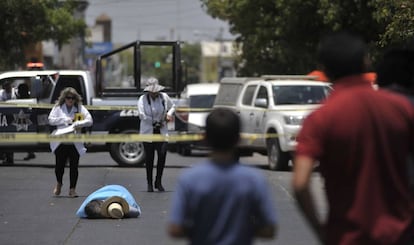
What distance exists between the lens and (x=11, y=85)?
18.5 meters

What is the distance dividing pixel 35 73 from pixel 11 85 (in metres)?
0.59

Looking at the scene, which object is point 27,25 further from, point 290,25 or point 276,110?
point 276,110

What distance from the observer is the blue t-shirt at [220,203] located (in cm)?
421

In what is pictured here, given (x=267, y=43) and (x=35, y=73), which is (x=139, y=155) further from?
(x=267, y=43)

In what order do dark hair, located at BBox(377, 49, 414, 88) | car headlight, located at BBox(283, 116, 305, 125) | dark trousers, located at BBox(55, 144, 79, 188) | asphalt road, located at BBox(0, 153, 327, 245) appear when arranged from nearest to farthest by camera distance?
1. dark hair, located at BBox(377, 49, 414, 88)
2. asphalt road, located at BBox(0, 153, 327, 245)
3. dark trousers, located at BBox(55, 144, 79, 188)
4. car headlight, located at BBox(283, 116, 305, 125)

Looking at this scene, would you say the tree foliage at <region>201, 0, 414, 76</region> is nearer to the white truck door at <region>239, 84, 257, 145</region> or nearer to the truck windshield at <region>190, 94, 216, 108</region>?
the white truck door at <region>239, 84, 257, 145</region>

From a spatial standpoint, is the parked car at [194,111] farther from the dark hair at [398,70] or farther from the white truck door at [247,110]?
the dark hair at [398,70]

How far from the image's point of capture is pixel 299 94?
18828 mm

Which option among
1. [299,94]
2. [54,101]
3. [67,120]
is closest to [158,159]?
[67,120]

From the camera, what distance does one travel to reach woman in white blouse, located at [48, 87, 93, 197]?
42.6 ft

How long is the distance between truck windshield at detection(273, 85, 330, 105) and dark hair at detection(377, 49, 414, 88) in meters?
13.4

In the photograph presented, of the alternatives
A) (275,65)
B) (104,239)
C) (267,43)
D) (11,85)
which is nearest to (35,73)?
(11,85)

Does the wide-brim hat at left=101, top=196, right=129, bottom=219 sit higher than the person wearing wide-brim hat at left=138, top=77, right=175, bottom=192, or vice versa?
the person wearing wide-brim hat at left=138, top=77, right=175, bottom=192

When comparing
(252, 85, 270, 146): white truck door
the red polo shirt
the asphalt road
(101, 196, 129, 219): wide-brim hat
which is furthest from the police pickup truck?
the red polo shirt
